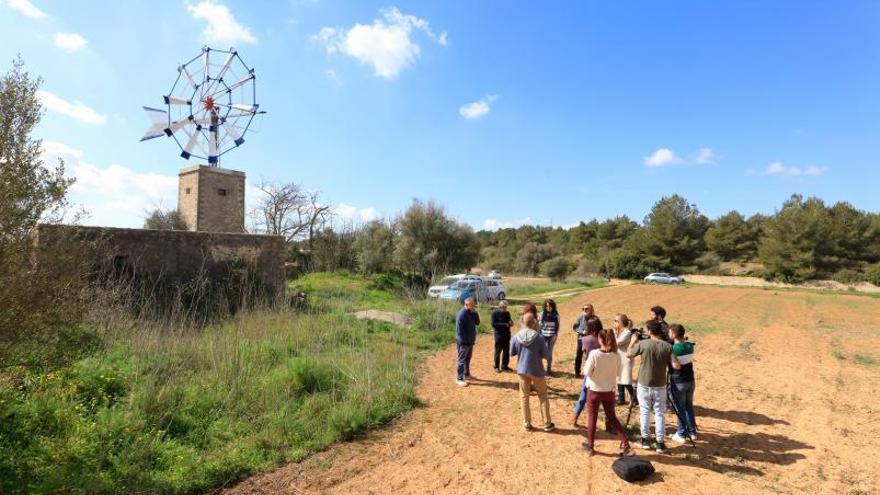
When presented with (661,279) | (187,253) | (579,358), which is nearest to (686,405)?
(579,358)

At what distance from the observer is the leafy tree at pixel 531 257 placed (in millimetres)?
54763

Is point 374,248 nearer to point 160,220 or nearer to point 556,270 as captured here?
point 160,220

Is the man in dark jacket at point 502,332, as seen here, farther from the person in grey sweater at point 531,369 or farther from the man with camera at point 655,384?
the man with camera at point 655,384

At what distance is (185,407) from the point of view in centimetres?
645

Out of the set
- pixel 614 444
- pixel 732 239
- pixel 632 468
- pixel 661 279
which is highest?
pixel 732 239

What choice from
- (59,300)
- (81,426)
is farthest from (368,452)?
(59,300)

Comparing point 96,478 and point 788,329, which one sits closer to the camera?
point 96,478

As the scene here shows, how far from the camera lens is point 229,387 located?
7.21 m

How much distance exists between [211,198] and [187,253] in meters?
6.60

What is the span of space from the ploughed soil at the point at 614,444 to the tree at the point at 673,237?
46.6 m

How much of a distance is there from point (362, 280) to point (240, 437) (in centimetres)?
2055

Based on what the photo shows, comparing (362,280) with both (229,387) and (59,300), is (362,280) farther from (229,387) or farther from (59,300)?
(59,300)

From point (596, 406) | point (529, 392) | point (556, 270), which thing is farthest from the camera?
point (556, 270)

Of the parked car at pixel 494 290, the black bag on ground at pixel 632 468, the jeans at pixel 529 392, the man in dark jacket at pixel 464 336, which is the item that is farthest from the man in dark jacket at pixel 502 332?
the parked car at pixel 494 290
